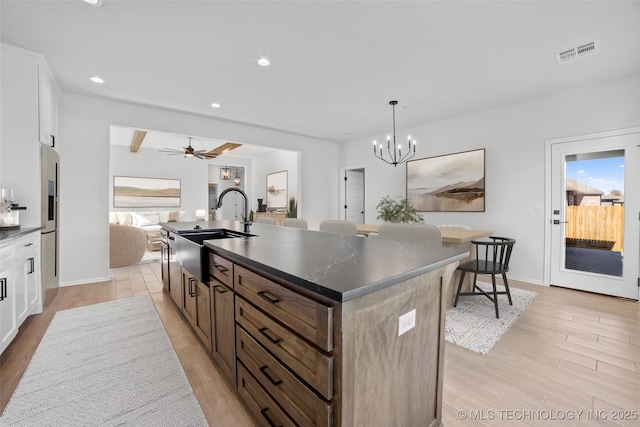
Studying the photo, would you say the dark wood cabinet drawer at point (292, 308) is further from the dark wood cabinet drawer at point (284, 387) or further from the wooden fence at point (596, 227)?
the wooden fence at point (596, 227)

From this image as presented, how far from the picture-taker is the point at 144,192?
25.1 feet

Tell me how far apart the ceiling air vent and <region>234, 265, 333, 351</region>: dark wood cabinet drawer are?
3.55 m

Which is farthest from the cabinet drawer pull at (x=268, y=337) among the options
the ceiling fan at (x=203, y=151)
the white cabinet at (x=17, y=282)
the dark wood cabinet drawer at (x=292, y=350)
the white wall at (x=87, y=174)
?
the ceiling fan at (x=203, y=151)

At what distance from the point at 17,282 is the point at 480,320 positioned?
3.90m

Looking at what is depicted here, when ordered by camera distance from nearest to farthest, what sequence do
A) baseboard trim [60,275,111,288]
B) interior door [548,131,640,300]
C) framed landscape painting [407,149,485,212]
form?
interior door [548,131,640,300] < baseboard trim [60,275,111,288] < framed landscape painting [407,149,485,212]

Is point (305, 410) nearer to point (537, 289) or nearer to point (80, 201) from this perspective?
point (537, 289)

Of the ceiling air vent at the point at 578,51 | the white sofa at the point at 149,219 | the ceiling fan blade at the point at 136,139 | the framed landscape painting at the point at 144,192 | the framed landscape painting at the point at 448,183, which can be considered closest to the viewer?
the ceiling air vent at the point at 578,51

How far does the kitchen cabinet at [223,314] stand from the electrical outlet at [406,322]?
827 mm

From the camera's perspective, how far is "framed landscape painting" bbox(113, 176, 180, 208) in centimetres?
732

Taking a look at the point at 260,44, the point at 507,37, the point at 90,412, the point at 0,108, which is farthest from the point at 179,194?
the point at 507,37

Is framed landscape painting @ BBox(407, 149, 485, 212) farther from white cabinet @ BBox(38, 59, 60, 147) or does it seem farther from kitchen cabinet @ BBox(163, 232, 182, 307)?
white cabinet @ BBox(38, 59, 60, 147)

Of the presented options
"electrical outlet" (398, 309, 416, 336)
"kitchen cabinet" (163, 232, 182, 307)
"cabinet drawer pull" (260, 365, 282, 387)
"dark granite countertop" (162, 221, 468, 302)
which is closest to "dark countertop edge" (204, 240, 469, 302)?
"dark granite countertop" (162, 221, 468, 302)

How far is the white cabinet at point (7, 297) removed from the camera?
1.82 m

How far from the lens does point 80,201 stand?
3797 mm
